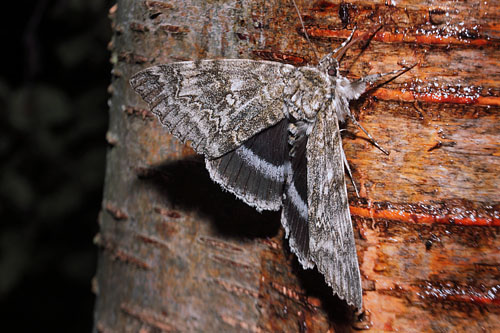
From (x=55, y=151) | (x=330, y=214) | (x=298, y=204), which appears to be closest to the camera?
(x=330, y=214)

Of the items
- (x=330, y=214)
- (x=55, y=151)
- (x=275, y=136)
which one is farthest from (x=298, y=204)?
(x=55, y=151)

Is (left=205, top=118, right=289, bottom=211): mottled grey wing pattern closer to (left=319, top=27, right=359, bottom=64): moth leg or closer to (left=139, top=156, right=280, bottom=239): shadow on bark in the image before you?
(left=139, top=156, right=280, bottom=239): shadow on bark

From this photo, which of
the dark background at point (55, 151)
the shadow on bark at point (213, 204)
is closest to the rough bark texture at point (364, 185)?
the shadow on bark at point (213, 204)

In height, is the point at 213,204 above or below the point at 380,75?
below

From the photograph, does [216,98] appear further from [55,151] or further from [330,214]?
[55,151]

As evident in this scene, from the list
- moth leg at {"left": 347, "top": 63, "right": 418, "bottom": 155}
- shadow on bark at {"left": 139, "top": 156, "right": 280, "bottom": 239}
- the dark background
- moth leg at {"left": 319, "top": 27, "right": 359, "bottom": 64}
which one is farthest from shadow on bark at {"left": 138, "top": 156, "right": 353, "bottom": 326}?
the dark background
